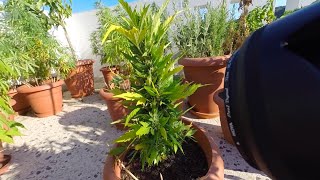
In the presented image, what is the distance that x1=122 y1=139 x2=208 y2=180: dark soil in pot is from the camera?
1.13 meters

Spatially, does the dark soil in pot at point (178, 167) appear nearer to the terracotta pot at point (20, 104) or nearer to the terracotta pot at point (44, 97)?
the terracotta pot at point (44, 97)

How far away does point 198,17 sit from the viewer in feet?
8.26

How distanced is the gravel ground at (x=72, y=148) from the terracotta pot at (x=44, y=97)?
126 millimetres

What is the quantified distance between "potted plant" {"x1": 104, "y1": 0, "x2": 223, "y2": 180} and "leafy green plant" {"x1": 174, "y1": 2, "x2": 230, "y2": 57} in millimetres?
1403

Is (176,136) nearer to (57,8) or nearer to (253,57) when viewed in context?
(253,57)

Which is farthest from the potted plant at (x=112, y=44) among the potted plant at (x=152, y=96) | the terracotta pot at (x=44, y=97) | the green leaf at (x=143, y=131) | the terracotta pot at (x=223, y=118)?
the green leaf at (x=143, y=131)

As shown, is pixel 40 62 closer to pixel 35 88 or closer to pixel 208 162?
pixel 35 88

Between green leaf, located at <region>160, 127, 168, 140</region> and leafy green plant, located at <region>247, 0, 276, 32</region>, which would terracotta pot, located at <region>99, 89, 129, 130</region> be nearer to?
green leaf, located at <region>160, 127, 168, 140</region>

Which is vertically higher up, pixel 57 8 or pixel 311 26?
pixel 57 8

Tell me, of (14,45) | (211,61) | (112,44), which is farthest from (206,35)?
(14,45)

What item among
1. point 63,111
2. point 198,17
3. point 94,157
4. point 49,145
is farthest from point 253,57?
point 63,111

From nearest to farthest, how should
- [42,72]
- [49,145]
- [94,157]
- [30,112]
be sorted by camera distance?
[94,157]
[49,145]
[42,72]
[30,112]

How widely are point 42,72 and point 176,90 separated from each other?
2853 mm

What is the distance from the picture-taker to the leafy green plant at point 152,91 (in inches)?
39.0
